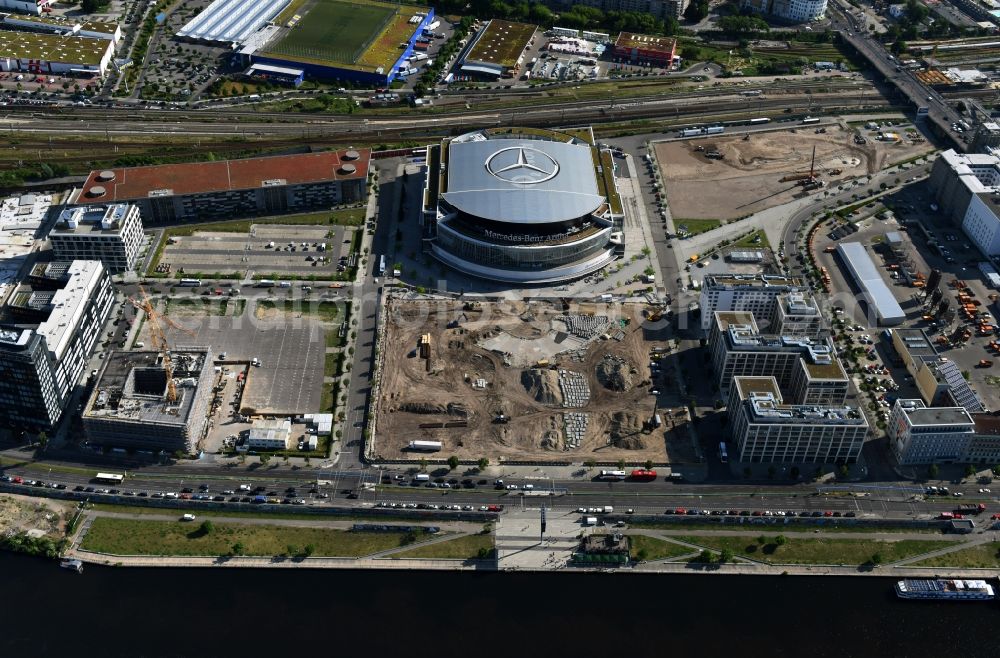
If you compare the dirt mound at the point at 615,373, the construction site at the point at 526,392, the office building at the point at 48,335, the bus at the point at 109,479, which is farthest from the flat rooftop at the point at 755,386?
the office building at the point at 48,335

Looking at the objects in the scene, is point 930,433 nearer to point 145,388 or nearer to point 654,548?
point 654,548

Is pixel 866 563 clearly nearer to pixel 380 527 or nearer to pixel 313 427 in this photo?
pixel 380 527

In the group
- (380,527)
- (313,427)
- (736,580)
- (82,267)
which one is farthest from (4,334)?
(736,580)

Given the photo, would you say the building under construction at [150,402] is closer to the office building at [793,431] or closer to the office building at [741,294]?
the office building at [793,431]

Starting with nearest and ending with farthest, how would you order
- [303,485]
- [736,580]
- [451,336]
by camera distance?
1. [736,580]
2. [303,485]
3. [451,336]

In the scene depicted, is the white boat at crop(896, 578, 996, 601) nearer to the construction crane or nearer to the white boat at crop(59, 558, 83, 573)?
the construction crane

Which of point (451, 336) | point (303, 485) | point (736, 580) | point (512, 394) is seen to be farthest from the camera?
point (451, 336)
